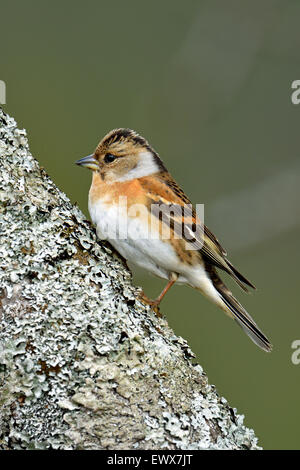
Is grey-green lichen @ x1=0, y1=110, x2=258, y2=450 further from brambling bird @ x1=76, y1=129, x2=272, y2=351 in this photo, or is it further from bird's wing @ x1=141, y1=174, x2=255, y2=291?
bird's wing @ x1=141, y1=174, x2=255, y2=291

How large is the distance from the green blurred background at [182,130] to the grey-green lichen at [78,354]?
1595 mm

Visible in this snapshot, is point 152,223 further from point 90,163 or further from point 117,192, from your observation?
point 90,163

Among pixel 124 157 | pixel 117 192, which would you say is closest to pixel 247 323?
pixel 117 192

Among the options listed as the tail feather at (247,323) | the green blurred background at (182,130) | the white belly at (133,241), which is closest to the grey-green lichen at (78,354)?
the white belly at (133,241)

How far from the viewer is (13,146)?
254 centimetres

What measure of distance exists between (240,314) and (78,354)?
142 centimetres

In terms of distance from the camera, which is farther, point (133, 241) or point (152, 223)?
point (152, 223)

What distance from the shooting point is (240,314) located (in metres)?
3.43

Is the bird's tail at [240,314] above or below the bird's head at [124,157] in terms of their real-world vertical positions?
below

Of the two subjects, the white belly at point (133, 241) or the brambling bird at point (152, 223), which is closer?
the white belly at point (133, 241)

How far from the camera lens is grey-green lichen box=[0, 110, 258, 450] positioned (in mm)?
2096

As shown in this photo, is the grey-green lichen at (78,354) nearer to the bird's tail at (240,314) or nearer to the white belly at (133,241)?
the white belly at (133,241)

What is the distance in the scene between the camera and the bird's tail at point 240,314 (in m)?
3.31

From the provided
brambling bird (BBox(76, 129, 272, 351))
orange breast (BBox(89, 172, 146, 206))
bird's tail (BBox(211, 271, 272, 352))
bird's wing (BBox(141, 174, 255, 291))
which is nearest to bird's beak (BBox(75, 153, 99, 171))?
brambling bird (BBox(76, 129, 272, 351))
